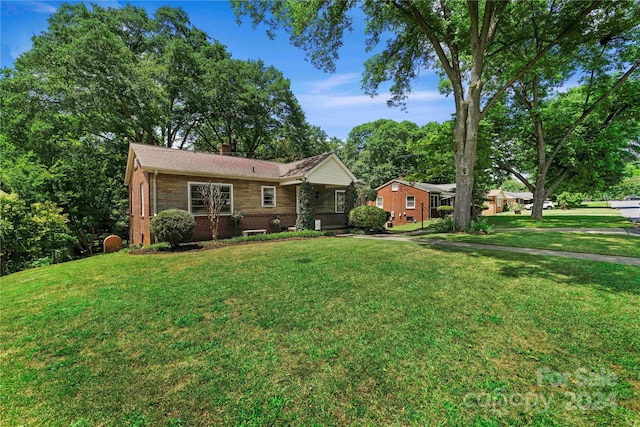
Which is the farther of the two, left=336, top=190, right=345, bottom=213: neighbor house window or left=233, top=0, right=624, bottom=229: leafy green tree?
left=336, top=190, right=345, bottom=213: neighbor house window

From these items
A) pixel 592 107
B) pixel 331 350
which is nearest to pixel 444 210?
pixel 592 107

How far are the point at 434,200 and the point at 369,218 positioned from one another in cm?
1555

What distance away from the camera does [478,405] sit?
2318mm

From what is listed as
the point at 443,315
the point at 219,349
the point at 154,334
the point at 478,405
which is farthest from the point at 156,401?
the point at 443,315

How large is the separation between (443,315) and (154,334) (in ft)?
13.8

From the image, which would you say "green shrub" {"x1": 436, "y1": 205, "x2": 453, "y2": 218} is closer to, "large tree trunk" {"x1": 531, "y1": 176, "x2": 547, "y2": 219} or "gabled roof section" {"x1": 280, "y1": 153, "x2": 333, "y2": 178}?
"large tree trunk" {"x1": 531, "y1": 176, "x2": 547, "y2": 219}

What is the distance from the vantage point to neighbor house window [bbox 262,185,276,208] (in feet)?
49.0

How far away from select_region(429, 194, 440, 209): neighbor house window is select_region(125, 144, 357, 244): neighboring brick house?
1321 cm

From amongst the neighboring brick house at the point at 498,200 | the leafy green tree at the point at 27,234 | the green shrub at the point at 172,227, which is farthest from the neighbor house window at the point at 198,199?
the neighboring brick house at the point at 498,200

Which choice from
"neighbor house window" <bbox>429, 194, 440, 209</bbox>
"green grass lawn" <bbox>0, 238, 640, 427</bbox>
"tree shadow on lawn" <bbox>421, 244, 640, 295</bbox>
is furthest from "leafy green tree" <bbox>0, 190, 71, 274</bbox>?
"neighbor house window" <bbox>429, 194, 440, 209</bbox>

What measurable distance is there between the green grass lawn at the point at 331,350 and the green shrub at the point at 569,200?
2063 inches

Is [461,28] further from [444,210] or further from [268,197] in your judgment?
[444,210]

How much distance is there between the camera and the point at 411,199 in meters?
27.2

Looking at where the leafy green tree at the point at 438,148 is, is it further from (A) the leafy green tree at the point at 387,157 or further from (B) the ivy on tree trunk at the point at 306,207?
(A) the leafy green tree at the point at 387,157
